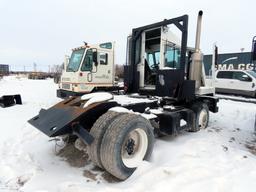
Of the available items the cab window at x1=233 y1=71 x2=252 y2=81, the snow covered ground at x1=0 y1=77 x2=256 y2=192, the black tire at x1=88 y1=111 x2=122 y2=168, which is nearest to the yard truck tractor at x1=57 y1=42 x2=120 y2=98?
the snow covered ground at x1=0 y1=77 x2=256 y2=192

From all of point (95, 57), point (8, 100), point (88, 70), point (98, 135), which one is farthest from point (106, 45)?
point (98, 135)

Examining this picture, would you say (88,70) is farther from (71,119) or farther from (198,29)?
(71,119)

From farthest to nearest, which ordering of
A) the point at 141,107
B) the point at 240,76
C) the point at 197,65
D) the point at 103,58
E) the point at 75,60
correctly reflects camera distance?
the point at 240,76 < the point at 103,58 < the point at 75,60 < the point at 197,65 < the point at 141,107

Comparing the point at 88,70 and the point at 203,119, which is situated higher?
the point at 88,70

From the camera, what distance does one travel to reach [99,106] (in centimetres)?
344

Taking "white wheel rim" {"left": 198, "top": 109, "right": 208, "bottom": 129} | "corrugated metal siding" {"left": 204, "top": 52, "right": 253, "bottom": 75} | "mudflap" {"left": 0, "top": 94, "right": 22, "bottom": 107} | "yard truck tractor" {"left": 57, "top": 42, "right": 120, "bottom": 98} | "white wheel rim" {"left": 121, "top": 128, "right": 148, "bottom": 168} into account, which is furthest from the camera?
"corrugated metal siding" {"left": 204, "top": 52, "right": 253, "bottom": 75}

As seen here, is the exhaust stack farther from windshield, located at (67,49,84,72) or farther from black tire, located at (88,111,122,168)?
windshield, located at (67,49,84,72)

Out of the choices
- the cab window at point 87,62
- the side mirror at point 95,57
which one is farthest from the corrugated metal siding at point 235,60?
the cab window at point 87,62

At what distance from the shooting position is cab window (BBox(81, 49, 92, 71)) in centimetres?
892

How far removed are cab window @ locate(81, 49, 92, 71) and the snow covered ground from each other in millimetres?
4345

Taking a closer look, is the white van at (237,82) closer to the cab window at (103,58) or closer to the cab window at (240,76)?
the cab window at (240,76)

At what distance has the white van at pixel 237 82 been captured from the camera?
13.6 m

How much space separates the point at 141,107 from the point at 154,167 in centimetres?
129

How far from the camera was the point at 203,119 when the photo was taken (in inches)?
231
